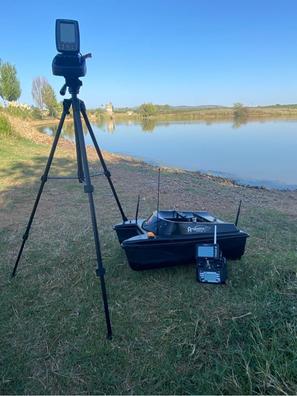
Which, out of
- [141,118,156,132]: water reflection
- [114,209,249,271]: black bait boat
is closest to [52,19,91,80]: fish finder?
[114,209,249,271]: black bait boat

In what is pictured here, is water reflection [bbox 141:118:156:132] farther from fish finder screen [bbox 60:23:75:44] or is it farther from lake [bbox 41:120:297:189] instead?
fish finder screen [bbox 60:23:75:44]

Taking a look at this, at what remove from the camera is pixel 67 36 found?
6.73 feet

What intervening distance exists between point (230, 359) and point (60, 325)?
1103mm

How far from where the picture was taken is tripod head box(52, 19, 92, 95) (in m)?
2.04

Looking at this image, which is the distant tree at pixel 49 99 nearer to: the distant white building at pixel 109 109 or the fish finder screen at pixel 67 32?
the distant white building at pixel 109 109

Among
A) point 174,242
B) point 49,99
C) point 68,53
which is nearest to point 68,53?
point 68,53

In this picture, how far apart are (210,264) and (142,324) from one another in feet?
2.15

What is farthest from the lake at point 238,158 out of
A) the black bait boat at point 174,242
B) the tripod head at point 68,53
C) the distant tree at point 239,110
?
the distant tree at point 239,110

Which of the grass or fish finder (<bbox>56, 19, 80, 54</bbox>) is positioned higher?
fish finder (<bbox>56, 19, 80, 54</bbox>)

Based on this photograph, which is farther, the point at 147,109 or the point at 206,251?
the point at 147,109

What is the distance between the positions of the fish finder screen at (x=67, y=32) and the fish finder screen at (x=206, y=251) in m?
1.80

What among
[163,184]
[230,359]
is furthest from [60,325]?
[163,184]

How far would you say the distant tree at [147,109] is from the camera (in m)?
60.3

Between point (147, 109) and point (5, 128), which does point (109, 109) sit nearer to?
point (147, 109)
